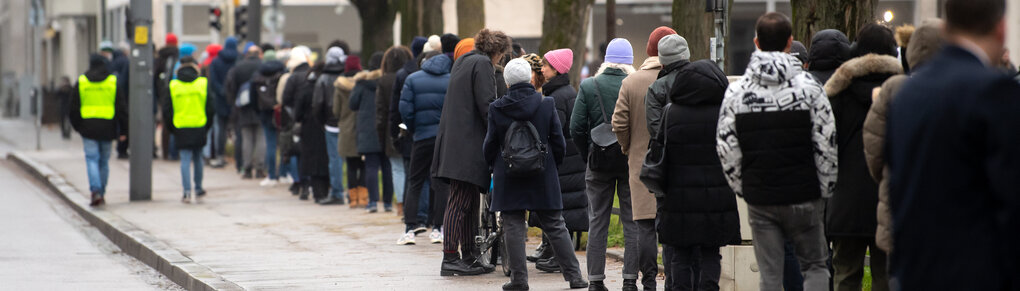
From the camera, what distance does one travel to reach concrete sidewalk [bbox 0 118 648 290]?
31.3 feet

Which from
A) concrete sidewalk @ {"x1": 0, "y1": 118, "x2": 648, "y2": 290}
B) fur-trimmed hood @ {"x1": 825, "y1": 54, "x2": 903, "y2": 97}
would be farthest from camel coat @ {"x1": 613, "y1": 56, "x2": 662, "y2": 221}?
fur-trimmed hood @ {"x1": 825, "y1": 54, "x2": 903, "y2": 97}

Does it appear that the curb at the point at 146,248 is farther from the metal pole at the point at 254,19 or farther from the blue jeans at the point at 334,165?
the metal pole at the point at 254,19

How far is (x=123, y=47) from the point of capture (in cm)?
2402

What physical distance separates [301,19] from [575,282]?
1396 inches

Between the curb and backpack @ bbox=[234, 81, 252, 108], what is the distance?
7.51ft

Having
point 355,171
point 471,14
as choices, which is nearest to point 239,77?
point 471,14

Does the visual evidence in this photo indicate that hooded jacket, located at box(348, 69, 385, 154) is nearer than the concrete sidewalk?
No

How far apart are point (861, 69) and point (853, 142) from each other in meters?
0.33

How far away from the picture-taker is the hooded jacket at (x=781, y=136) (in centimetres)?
618

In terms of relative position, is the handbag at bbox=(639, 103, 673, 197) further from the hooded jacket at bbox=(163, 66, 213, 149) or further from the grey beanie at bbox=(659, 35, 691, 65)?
the hooded jacket at bbox=(163, 66, 213, 149)

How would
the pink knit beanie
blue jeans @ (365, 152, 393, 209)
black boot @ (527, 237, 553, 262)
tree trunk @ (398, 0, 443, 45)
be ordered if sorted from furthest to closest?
tree trunk @ (398, 0, 443, 45)
blue jeans @ (365, 152, 393, 209)
black boot @ (527, 237, 553, 262)
the pink knit beanie

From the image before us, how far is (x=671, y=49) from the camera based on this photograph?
25.3 ft

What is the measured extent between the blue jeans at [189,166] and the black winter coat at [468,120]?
286 inches

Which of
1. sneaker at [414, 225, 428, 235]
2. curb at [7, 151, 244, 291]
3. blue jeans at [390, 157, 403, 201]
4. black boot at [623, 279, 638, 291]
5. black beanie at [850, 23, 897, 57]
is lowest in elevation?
curb at [7, 151, 244, 291]
